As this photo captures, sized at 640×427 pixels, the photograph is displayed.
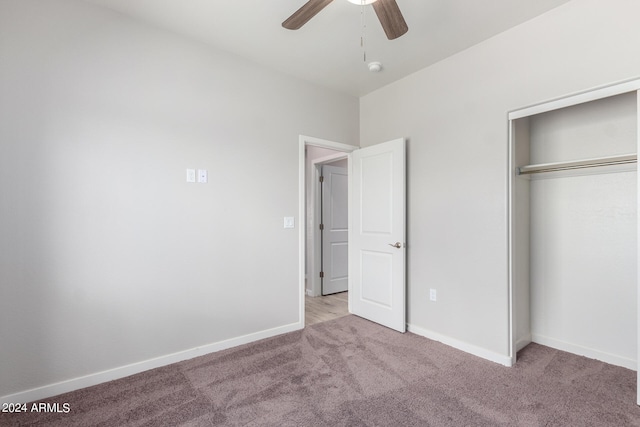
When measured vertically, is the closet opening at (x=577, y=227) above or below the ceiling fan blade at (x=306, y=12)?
below

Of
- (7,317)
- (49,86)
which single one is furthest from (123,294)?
(49,86)

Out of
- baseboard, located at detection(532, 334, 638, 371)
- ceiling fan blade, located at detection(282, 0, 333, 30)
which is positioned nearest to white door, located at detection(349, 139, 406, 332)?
baseboard, located at detection(532, 334, 638, 371)

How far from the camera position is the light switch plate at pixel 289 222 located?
3236mm

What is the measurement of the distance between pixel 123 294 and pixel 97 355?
0.44 metres

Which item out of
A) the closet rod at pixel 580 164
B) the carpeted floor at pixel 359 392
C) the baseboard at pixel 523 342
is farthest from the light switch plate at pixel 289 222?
the baseboard at pixel 523 342

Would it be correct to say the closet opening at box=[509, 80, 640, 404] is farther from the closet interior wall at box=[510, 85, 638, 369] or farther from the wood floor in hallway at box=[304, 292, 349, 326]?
the wood floor in hallway at box=[304, 292, 349, 326]

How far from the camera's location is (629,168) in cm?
246

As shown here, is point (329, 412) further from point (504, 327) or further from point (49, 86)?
→ point (49, 86)

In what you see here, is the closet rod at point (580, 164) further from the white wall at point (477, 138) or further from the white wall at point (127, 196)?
the white wall at point (127, 196)

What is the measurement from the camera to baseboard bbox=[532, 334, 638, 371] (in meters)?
2.46

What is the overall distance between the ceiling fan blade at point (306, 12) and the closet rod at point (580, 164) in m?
2.17

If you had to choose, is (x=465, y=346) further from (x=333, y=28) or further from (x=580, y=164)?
(x=333, y=28)

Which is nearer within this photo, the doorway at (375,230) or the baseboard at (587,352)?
the baseboard at (587,352)

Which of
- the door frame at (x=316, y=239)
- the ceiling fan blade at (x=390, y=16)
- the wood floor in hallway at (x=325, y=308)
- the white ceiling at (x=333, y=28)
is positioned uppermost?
the white ceiling at (x=333, y=28)
